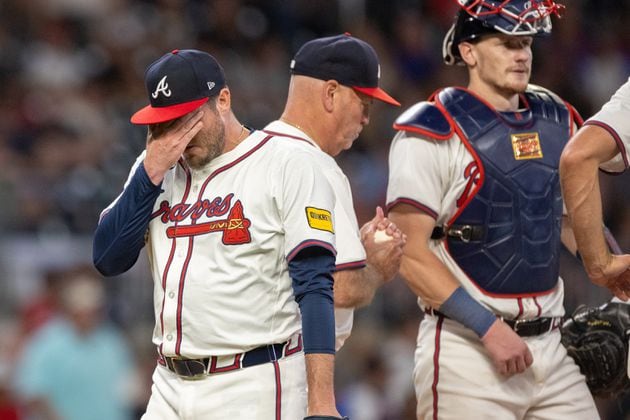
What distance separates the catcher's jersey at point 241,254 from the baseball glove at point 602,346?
151 centimetres

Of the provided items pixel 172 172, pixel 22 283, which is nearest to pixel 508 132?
pixel 172 172

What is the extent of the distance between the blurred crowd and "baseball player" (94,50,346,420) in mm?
3707

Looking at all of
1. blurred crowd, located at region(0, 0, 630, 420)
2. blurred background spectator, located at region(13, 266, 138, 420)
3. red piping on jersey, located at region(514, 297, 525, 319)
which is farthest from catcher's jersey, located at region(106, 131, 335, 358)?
blurred background spectator, located at region(13, 266, 138, 420)

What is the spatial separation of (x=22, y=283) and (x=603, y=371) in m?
4.65

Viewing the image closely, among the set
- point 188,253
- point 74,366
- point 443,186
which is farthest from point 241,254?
point 74,366

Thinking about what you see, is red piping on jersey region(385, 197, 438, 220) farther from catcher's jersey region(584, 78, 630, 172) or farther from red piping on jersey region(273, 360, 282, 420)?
red piping on jersey region(273, 360, 282, 420)

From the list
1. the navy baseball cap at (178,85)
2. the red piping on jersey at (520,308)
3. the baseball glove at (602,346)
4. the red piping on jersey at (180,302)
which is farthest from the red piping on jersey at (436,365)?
the navy baseball cap at (178,85)

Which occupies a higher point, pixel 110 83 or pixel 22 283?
pixel 110 83

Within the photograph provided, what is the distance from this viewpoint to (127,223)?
379 cm

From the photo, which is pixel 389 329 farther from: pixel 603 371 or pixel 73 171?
→ pixel 603 371

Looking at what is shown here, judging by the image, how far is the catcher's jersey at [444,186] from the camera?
4.68 meters

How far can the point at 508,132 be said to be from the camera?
478 centimetres

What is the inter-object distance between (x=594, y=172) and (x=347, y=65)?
1022mm

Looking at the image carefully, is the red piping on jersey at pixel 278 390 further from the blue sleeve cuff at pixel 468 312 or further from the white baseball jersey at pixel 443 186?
the white baseball jersey at pixel 443 186
